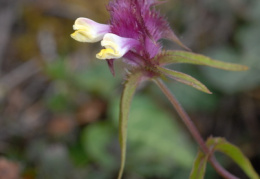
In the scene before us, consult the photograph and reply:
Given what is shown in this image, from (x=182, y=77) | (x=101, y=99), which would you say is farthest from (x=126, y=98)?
(x=101, y=99)

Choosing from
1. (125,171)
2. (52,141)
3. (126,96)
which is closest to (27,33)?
(52,141)

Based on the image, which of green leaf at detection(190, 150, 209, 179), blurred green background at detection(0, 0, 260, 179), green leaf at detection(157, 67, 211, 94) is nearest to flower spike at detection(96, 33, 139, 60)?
green leaf at detection(157, 67, 211, 94)

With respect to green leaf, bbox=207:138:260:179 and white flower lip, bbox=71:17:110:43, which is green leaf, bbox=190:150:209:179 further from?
white flower lip, bbox=71:17:110:43

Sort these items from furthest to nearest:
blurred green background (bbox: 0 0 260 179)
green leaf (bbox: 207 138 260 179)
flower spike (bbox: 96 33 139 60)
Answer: blurred green background (bbox: 0 0 260 179), green leaf (bbox: 207 138 260 179), flower spike (bbox: 96 33 139 60)

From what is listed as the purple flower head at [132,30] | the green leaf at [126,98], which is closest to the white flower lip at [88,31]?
the purple flower head at [132,30]

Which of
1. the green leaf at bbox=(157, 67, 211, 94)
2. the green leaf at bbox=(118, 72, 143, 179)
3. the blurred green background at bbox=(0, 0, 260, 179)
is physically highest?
the blurred green background at bbox=(0, 0, 260, 179)

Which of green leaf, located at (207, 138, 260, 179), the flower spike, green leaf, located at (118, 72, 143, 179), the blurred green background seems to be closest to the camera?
the flower spike

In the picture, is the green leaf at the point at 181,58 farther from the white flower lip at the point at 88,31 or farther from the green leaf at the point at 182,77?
the white flower lip at the point at 88,31
